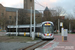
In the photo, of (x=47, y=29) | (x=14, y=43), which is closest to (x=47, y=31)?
(x=47, y=29)

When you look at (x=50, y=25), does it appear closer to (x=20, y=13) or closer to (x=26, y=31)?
(x=26, y=31)

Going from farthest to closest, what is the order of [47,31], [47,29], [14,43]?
[47,29] → [47,31] → [14,43]

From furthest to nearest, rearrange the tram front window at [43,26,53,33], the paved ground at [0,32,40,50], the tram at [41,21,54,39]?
the tram front window at [43,26,53,33]
the tram at [41,21,54,39]
the paved ground at [0,32,40,50]

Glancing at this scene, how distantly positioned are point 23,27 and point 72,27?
3942cm

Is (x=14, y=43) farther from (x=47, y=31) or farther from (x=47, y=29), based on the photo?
(x=47, y=29)

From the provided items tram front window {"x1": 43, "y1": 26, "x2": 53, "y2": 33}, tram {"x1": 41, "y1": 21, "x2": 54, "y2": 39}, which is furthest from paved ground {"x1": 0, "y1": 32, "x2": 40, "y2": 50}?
tram front window {"x1": 43, "y1": 26, "x2": 53, "y2": 33}

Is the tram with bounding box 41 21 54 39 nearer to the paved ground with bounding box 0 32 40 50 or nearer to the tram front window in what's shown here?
the tram front window

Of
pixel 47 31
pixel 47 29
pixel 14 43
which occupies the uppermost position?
pixel 47 29

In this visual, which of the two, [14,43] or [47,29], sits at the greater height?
[47,29]

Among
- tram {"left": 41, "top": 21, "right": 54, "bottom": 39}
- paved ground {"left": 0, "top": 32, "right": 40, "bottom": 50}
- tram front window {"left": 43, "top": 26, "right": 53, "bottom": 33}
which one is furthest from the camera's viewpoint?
tram front window {"left": 43, "top": 26, "right": 53, "bottom": 33}

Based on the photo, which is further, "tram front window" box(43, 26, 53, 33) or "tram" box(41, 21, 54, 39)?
"tram front window" box(43, 26, 53, 33)

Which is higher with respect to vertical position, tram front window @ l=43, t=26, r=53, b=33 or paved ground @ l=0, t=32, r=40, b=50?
tram front window @ l=43, t=26, r=53, b=33

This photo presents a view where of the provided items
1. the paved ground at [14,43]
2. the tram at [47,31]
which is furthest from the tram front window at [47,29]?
the paved ground at [14,43]

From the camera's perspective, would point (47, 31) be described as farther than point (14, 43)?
Yes
